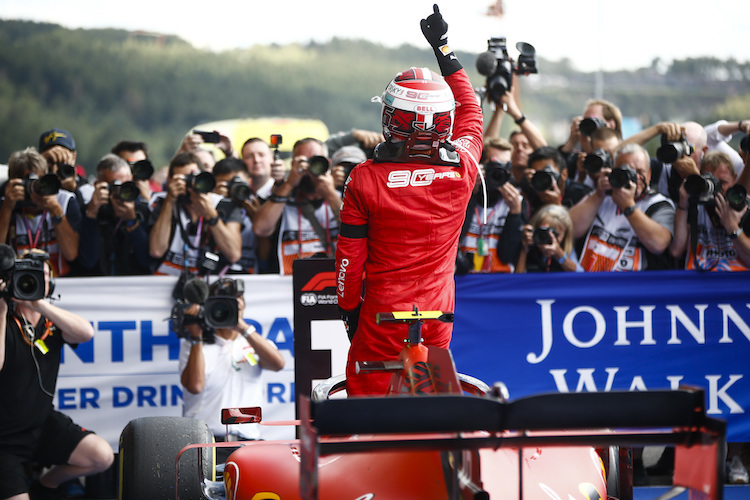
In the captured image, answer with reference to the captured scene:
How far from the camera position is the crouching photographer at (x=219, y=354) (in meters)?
4.59

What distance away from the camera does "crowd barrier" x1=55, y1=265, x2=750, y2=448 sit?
550 centimetres

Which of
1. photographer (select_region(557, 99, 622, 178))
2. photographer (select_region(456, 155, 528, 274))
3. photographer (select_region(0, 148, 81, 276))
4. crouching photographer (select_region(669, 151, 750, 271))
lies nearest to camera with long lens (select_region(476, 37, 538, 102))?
photographer (select_region(456, 155, 528, 274))

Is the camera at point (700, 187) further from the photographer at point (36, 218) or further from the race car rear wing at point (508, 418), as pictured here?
the photographer at point (36, 218)

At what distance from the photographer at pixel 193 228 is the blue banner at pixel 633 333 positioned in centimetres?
147

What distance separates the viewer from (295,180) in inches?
224

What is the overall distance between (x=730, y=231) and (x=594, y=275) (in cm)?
87

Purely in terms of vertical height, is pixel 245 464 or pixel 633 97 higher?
pixel 633 97

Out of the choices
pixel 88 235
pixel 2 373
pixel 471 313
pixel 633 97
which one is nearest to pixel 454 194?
→ pixel 471 313

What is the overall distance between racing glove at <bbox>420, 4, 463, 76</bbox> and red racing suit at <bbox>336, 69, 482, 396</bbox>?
0.41 metres

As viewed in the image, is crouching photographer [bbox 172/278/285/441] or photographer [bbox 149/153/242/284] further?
photographer [bbox 149/153/242/284]

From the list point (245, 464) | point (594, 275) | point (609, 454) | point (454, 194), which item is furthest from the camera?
point (594, 275)

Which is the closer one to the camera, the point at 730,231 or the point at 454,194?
the point at 454,194

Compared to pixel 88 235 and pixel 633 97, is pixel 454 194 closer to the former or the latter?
pixel 88 235

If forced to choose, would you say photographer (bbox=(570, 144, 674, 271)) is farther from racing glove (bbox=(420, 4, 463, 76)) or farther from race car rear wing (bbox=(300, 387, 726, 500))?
race car rear wing (bbox=(300, 387, 726, 500))
